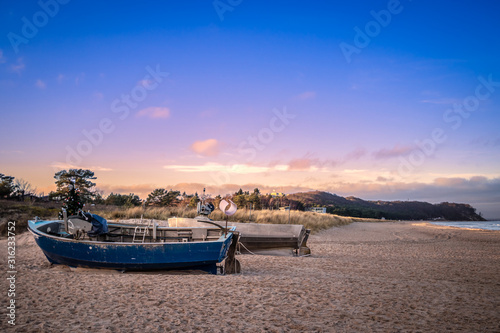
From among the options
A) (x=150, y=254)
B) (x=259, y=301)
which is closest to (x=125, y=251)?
(x=150, y=254)

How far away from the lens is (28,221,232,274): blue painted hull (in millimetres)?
8250

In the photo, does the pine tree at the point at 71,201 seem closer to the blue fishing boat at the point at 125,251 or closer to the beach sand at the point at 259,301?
the blue fishing boat at the point at 125,251

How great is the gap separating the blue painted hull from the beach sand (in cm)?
29

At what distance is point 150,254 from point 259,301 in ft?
12.1

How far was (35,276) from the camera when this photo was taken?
7.62 metres

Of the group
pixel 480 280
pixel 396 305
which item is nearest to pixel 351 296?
pixel 396 305

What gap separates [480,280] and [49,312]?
33.9ft

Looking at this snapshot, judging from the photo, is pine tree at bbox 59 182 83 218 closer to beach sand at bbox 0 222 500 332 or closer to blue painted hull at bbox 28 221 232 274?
beach sand at bbox 0 222 500 332

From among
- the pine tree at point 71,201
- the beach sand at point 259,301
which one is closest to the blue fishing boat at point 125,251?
the beach sand at point 259,301

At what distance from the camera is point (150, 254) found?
8.25 m

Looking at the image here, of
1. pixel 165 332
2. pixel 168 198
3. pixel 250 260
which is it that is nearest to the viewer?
pixel 165 332

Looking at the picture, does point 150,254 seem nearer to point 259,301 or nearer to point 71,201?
point 259,301

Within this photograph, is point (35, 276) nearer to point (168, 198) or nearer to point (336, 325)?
point (336, 325)

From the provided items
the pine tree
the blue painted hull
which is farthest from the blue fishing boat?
the pine tree
